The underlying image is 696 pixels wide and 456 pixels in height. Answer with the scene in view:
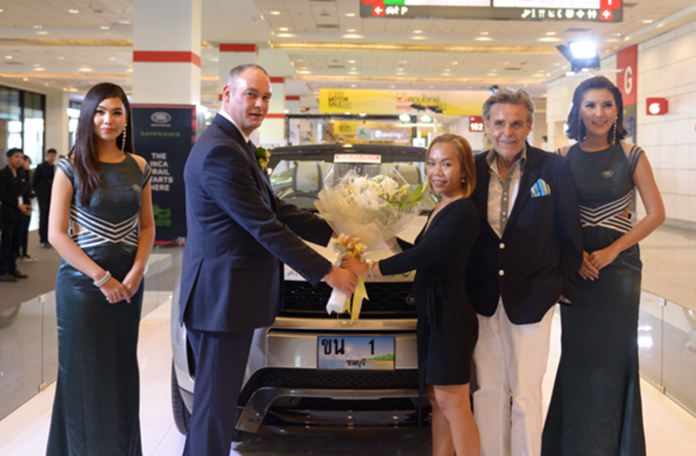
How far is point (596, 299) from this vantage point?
7.57ft

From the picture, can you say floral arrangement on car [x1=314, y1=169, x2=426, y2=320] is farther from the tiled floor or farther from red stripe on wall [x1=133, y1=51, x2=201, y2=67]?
red stripe on wall [x1=133, y1=51, x2=201, y2=67]

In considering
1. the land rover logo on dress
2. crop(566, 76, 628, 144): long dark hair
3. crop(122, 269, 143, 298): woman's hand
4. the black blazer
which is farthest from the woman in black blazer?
the land rover logo on dress

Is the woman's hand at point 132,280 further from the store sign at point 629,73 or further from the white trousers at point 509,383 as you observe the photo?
the store sign at point 629,73

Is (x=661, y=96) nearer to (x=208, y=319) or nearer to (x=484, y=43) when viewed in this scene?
(x=484, y=43)

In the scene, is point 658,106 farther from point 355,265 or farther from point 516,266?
point 355,265

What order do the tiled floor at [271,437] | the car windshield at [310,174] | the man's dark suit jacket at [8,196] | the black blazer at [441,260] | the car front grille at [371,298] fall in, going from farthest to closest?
the man's dark suit jacket at [8,196] → the car windshield at [310,174] → the tiled floor at [271,437] → the car front grille at [371,298] → the black blazer at [441,260]

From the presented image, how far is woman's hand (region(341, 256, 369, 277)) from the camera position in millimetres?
2076

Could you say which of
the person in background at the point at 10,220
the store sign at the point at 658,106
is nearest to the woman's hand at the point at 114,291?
the person in background at the point at 10,220

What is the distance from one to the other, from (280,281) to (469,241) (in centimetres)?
69

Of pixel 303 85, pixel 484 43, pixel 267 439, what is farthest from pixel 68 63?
pixel 267 439

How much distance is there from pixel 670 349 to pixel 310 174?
2250 mm

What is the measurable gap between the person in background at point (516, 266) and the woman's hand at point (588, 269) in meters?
0.08

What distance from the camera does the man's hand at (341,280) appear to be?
1990 mm

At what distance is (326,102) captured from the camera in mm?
18828
